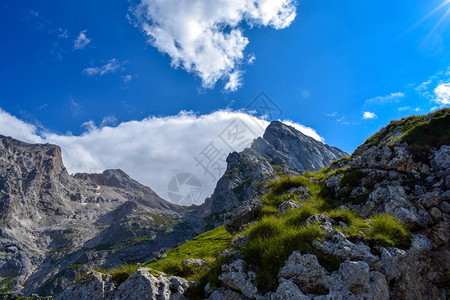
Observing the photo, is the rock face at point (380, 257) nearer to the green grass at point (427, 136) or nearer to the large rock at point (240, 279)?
the large rock at point (240, 279)

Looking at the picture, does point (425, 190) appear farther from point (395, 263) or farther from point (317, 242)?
point (317, 242)

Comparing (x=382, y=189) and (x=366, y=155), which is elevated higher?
(x=366, y=155)

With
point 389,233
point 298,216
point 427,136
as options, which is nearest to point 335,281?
point 389,233

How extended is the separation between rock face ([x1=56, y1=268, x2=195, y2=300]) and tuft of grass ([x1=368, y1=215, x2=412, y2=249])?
731cm

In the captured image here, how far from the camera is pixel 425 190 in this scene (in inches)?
460

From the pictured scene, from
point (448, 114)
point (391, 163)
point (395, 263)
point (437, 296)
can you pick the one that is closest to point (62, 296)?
point (395, 263)

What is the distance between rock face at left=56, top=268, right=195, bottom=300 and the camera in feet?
26.9

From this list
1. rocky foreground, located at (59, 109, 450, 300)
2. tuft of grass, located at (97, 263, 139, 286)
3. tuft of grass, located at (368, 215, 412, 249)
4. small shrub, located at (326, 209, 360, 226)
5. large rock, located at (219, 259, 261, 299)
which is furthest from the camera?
small shrub, located at (326, 209, 360, 226)

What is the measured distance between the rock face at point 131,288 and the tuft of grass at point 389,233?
7310 millimetres

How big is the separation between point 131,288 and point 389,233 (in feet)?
32.0

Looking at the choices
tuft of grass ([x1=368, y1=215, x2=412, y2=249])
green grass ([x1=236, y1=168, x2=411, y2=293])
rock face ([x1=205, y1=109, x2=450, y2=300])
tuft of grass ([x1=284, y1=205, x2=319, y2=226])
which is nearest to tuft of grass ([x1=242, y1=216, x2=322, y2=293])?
green grass ([x1=236, y1=168, x2=411, y2=293])

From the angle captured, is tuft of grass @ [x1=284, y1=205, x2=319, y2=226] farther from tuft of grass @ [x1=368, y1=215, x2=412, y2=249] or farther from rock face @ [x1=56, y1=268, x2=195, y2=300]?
rock face @ [x1=56, y1=268, x2=195, y2=300]

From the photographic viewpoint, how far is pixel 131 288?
8.36 m

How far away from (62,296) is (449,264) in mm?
14638
